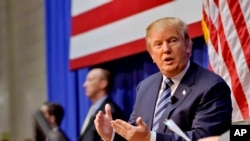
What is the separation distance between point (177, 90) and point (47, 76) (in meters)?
2.96

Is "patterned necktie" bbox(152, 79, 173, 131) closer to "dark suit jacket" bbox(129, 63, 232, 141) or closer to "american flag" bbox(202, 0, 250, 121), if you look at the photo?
"dark suit jacket" bbox(129, 63, 232, 141)

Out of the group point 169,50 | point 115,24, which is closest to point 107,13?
point 115,24

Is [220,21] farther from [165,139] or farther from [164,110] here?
[165,139]

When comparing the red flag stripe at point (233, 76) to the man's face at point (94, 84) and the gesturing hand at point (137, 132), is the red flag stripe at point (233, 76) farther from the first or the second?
the man's face at point (94, 84)

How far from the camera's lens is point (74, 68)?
4188 millimetres

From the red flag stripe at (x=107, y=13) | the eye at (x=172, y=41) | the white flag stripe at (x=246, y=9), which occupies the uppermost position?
the red flag stripe at (x=107, y=13)

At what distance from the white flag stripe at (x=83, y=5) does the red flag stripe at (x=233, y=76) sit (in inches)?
54.2

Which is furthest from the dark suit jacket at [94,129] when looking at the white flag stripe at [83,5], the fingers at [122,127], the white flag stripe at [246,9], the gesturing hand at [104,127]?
the fingers at [122,127]

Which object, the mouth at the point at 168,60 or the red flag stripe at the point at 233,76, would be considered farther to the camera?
the red flag stripe at the point at 233,76

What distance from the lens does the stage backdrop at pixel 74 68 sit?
3539 millimetres

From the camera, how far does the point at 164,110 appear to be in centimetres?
204

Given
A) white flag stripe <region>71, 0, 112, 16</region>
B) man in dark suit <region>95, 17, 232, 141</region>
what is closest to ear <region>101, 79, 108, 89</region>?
white flag stripe <region>71, 0, 112, 16</region>

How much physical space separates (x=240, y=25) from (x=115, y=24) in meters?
1.28

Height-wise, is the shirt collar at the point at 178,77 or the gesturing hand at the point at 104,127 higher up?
the shirt collar at the point at 178,77
